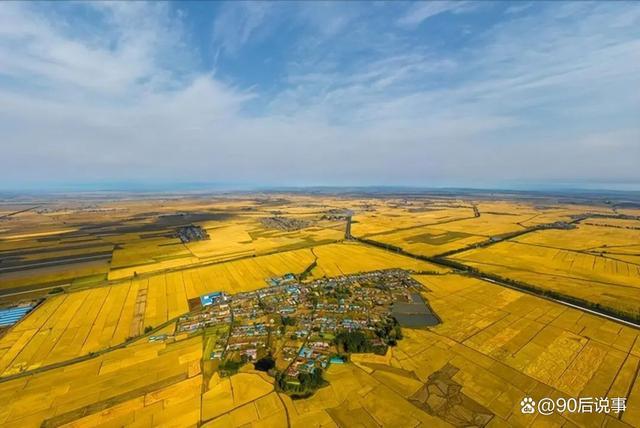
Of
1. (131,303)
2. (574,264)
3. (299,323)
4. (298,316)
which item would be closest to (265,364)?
(299,323)

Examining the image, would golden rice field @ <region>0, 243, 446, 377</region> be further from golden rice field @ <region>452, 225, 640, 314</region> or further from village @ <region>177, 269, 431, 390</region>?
golden rice field @ <region>452, 225, 640, 314</region>

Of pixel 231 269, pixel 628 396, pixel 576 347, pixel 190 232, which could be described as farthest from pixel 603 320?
pixel 190 232

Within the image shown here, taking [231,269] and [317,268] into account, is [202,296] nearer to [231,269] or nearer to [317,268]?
[231,269]

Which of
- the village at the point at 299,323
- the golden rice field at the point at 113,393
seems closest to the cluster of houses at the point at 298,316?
the village at the point at 299,323

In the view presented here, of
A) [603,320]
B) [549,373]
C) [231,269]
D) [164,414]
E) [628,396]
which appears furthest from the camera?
[231,269]

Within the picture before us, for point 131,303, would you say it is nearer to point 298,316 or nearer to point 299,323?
point 298,316

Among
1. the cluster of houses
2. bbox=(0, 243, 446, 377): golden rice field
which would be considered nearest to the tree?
the cluster of houses

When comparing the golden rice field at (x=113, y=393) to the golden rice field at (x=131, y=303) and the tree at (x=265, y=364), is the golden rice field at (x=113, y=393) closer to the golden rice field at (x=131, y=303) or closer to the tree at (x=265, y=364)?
the golden rice field at (x=131, y=303)

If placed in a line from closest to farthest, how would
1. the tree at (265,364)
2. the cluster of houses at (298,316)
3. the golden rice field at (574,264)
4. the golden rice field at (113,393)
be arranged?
the golden rice field at (113,393) < the tree at (265,364) < the cluster of houses at (298,316) < the golden rice field at (574,264)

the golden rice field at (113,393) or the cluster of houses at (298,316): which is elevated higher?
the golden rice field at (113,393)
